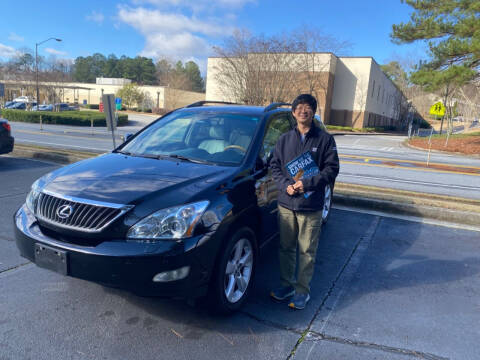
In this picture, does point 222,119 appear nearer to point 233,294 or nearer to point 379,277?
point 233,294

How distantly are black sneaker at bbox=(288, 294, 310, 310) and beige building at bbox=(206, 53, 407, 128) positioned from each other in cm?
3679

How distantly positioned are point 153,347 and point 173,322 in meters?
0.35

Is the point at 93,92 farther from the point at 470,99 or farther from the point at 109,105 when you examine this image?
the point at 109,105

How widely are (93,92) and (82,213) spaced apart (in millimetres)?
82493

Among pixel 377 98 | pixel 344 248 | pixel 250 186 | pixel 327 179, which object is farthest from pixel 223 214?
pixel 377 98

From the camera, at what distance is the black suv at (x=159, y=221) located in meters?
2.64

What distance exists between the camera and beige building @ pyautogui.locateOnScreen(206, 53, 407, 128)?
38500 mm

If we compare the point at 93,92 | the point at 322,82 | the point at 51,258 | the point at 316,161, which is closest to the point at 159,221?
the point at 51,258

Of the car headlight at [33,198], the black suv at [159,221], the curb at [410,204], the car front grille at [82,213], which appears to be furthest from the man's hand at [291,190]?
the curb at [410,204]

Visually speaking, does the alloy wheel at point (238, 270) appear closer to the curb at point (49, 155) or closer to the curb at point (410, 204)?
the curb at point (410, 204)

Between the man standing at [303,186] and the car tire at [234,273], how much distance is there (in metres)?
0.34

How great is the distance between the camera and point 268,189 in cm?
376

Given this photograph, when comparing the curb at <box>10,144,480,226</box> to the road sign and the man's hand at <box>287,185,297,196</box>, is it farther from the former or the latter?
the road sign

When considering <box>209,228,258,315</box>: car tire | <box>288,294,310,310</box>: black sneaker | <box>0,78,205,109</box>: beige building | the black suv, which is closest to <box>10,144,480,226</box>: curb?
the black suv
